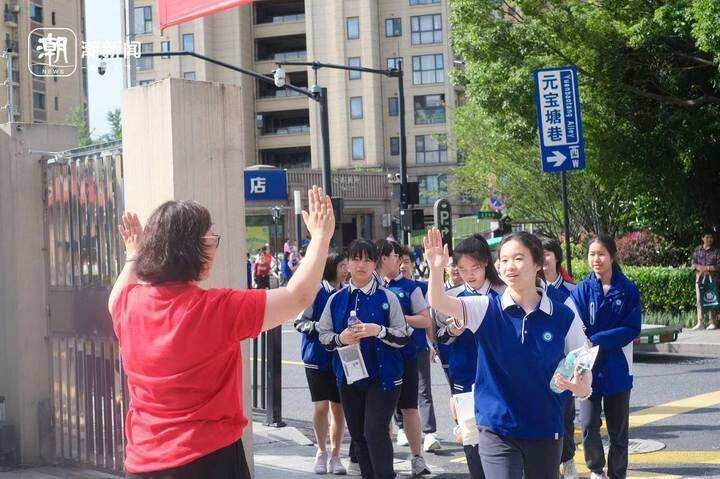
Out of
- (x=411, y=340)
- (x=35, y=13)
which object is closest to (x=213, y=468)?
Result: (x=411, y=340)

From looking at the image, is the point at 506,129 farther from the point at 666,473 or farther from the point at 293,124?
the point at 293,124

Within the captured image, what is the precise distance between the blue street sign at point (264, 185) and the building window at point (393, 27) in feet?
174

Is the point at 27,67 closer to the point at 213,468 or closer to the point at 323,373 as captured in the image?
the point at 323,373

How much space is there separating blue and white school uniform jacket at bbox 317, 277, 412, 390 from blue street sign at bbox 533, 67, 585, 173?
473cm

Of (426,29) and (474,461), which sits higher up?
(426,29)

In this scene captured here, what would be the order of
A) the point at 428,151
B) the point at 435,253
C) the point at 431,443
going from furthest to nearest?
1. the point at 428,151
2. the point at 431,443
3. the point at 435,253

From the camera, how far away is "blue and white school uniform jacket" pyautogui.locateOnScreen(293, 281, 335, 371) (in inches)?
310

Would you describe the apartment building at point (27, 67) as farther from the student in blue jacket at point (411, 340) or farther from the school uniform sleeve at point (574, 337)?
the school uniform sleeve at point (574, 337)

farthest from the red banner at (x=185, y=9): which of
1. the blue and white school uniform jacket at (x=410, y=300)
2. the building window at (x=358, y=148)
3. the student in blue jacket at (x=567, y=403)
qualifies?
the building window at (x=358, y=148)

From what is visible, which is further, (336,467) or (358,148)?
(358,148)

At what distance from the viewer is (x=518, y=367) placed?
4594 mm

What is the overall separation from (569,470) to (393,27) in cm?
6021

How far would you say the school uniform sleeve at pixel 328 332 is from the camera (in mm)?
6992

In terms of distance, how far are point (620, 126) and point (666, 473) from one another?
1191 centimetres
